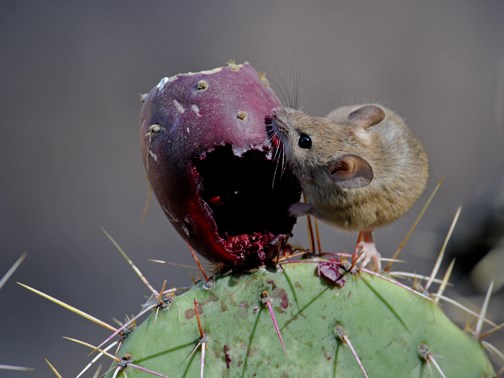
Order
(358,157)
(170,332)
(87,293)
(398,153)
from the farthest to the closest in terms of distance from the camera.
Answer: (87,293)
(398,153)
(358,157)
(170,332)

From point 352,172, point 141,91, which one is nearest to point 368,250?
point 352,172

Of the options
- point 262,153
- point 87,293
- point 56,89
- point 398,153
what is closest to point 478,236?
point 398,153

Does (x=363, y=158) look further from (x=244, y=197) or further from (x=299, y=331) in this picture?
(x=299, y=331)

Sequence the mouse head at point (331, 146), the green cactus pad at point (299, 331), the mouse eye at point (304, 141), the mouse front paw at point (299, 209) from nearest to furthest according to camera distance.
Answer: the green cactus pad at point (299, 331) → the mouse front paw at point (299, 209) → the mouse head at point (331, 146) → the mouse eye at point (304, 141)

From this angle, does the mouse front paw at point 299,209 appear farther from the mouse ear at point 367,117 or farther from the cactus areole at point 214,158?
the mouse ear at point 367,117

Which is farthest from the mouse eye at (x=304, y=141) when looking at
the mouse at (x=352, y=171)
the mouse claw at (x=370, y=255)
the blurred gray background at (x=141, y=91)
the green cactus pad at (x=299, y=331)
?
the blurred gray background at (x=141, y=91)

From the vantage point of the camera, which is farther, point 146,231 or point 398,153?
point 146,231

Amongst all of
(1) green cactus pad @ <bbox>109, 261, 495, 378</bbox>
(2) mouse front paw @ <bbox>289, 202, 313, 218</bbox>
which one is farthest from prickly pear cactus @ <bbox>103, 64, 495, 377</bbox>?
(2) mouse front paw @ <bbox>289, 202, 313, 218</bbox>

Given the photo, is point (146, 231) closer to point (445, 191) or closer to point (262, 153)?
point (445, 191)
